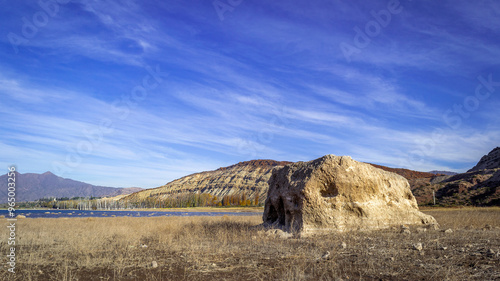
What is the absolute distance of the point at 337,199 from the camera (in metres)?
13.2

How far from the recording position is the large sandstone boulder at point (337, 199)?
1278cm

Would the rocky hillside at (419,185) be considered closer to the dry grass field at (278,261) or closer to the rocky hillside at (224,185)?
the rocky hillside at (224,185)

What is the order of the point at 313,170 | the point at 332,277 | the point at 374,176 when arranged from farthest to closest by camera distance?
1. the point at 374,176
2. the point at 313,170
3. the point at 332,277

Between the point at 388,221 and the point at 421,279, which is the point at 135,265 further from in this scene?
the point at 388,221

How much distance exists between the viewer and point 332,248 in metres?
9.14

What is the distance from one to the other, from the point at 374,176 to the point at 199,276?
33.9 ft

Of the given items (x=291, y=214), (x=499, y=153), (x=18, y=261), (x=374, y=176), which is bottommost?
(x=18, y=261)

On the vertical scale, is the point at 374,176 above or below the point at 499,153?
below

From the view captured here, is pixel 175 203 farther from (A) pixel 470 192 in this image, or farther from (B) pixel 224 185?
(A) pixel 470 192

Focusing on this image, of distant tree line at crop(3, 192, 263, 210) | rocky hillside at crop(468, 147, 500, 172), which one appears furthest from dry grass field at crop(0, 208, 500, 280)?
distant tree line at crop(3, 192, 263, 210)

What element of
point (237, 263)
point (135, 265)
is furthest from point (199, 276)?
point (135, 265)

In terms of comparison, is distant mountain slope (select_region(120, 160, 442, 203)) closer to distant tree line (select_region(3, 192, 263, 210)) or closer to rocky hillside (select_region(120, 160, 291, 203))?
rocky hillside (select_region(120, 160, 291, 203))

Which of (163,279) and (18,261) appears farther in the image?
(18,261)

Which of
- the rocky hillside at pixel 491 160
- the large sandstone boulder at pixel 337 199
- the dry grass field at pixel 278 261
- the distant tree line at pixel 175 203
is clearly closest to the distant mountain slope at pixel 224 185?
the distant tree line at pixel 175 203
